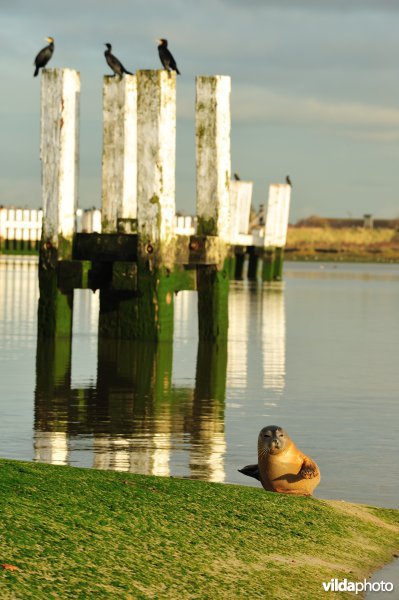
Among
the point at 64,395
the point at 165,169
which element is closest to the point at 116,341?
the point at 165,169

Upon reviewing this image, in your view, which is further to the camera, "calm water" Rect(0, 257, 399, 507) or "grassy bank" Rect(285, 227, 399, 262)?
"grassy bank" Rect(285, 227, 399, 262)

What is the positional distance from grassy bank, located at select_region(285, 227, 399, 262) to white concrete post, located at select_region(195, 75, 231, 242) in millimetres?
86735

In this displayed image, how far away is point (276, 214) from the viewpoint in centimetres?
5066

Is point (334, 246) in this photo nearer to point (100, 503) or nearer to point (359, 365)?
point (359, 365)

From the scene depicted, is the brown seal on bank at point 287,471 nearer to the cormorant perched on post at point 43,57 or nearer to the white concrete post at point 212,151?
the white concrete post at point 212,151

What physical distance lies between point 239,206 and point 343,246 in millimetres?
62716

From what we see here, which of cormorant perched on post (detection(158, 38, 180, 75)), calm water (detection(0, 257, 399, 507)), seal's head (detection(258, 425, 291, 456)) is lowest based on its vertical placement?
calm water (detection(0, 257, 399, 507))

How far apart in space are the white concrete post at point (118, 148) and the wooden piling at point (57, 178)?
1.50 meters

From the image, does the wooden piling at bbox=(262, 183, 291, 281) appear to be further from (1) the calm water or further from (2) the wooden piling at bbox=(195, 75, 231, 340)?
(2) the wooden piling at bbox=(195, 75, 231, 340)

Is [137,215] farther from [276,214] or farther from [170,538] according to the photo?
[276,214]

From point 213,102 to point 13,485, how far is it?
1331cm

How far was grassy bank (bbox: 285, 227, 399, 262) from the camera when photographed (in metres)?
110

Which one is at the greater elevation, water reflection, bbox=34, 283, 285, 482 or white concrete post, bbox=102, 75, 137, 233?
white concrete post, bbox=102, 75, 137, 233

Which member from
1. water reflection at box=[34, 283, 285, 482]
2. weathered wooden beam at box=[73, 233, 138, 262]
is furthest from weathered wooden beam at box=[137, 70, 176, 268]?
water reflection at box=[34, 283, 285, 482]
